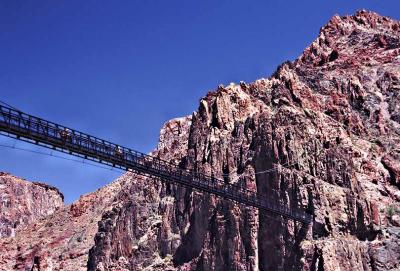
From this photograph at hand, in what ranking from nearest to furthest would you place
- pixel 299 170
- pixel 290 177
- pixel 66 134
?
pixel 66 134, pixel 290 177, pixel 299 170

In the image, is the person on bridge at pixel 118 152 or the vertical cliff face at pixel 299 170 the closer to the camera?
the person on bridge at pixel 118 152

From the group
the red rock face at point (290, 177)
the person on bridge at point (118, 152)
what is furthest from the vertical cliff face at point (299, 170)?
the person on bridge at point (118, 152)

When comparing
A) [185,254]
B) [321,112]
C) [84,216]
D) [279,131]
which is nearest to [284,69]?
[321,112]

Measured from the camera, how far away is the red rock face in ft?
275

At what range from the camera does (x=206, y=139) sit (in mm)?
108625

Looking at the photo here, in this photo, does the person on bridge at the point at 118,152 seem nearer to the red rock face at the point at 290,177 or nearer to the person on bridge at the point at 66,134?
the person on bridge at the point at 66,134

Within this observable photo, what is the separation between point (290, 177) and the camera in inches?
3469

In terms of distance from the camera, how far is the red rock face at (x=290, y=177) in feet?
275

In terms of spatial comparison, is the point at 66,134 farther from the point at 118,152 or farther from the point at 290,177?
the point at 290,177

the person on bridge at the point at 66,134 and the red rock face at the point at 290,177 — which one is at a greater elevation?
the red rock face at the point at 290,177

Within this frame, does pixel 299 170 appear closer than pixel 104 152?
Answer: No

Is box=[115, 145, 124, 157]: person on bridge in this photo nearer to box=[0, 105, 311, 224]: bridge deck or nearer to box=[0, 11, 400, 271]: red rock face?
box=[0, 105, 311, 224]: bridge deck

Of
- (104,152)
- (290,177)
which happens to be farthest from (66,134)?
(290,177)

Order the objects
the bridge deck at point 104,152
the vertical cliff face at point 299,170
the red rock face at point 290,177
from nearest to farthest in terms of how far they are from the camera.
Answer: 1. the bridge deck at point 104,152
2. the vertical cliff face at point 299,170
3. the red rock face at point 290,177
